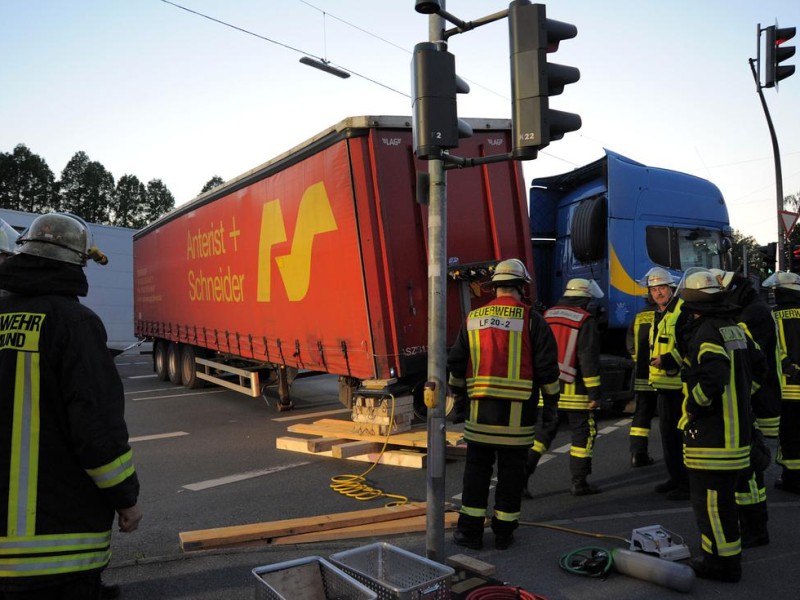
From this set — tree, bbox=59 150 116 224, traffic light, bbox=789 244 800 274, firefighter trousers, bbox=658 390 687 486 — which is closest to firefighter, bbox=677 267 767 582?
firefighter trousers, bbox=658 390 687 486

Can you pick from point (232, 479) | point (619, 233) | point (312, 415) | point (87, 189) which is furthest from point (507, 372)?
point (87, 189)

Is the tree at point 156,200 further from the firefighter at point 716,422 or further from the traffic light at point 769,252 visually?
the firefighter at point 716,422

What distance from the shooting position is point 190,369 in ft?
46.0

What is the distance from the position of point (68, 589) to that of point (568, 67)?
3.72m

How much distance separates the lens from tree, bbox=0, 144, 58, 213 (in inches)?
2338

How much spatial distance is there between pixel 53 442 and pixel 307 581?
132 centimetres

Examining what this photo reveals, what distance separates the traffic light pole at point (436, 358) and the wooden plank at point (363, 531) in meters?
0.91

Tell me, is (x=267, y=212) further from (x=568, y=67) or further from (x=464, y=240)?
(x=568, y=67)

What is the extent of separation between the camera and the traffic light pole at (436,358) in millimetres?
3781

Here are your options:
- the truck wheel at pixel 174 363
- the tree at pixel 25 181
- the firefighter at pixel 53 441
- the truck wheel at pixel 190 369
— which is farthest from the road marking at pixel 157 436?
the tree at pixel 25 181

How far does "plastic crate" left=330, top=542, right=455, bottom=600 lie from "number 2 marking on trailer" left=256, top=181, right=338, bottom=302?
15.9 ft

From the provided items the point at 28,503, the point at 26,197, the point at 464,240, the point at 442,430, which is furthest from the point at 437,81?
the point at 26,197

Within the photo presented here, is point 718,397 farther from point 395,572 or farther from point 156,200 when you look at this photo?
point 156,200

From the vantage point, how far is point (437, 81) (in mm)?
3684
